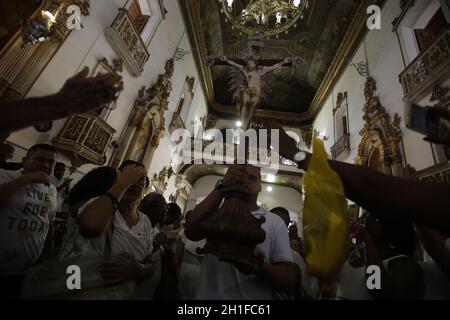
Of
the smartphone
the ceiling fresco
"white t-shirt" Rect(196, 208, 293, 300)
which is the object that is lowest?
"white t-shirt" Rect(196, 208, 293, 300)

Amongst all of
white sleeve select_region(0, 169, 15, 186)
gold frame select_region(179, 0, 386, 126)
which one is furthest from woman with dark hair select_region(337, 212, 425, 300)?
gold frame select_region(179, 0, 386, 126)

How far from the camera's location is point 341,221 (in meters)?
0.79

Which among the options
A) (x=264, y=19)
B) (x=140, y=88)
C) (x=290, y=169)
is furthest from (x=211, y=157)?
(x=264, y=19)

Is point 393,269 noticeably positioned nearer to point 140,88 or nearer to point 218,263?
point 218,263

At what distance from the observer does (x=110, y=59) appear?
5.79 meters

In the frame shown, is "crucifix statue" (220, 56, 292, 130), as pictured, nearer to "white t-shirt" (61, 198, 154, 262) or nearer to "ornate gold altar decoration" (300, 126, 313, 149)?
"white t-shirt" (61, 198, 154, 262)

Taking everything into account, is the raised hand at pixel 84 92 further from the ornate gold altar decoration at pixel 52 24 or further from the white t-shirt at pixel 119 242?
the ornate gold altar decoration at pixel 52 24

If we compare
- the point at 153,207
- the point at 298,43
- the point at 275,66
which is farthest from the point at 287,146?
the point at 298,43

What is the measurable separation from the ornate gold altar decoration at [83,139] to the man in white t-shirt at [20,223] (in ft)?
10.1

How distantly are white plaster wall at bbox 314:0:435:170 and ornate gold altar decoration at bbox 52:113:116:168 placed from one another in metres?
7.09

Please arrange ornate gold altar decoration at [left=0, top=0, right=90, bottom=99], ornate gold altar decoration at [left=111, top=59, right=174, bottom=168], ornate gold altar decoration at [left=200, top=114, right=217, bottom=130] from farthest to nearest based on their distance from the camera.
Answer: ornate gold altar decoration at [left=200, top=114, right=217, bottom=130] → ornate gold altar decoration at [left=111, top=59, right=174, bottom=168] → ornate gold altar decoration at [left=0, top=0, right=90, bottom=99]

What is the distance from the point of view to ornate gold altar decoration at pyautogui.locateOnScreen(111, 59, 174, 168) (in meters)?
6.59

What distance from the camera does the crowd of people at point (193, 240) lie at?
871mm

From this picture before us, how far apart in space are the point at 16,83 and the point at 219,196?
4.24 m
